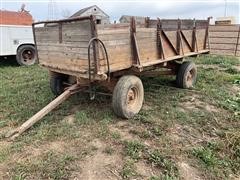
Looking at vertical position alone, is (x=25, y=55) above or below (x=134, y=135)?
above

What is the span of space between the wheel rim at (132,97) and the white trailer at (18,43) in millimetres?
6545

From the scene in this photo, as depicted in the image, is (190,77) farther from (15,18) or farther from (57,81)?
(15,18)

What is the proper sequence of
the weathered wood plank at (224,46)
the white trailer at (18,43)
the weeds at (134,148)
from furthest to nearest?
the weathered wood plank at (224,46)
the white trailer at (18,43)
the weeds at (134,148)

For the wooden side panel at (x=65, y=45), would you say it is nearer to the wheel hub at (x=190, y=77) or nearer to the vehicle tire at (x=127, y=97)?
the vehicle tire at (x=127, y=97)

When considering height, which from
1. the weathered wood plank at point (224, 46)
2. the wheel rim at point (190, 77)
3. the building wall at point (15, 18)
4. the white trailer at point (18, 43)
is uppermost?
the building wall at point (15, 18)

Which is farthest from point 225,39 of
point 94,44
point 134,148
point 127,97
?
point 134,148

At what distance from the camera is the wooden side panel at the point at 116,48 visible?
4.06 metres

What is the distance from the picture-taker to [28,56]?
35.8 feet

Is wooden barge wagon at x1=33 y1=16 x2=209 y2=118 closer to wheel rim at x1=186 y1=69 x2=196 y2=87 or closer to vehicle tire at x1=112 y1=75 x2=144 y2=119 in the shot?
vehicle tire at x1=112 y1=75 x2=144 y2=119

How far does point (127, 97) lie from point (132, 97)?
12.1 inches

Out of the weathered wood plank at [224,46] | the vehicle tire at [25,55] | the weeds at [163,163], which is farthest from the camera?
the weathered wood plank at [224,46]

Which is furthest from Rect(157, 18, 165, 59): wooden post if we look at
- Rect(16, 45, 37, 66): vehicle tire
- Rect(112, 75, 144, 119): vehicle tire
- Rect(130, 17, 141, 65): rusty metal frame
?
Rect(16, 45, 37, 66): vehicle tire

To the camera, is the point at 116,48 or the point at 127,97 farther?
the point at 127,97

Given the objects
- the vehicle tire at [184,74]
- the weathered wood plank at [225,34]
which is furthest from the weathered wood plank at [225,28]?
the vehicle tire at [184,74]
